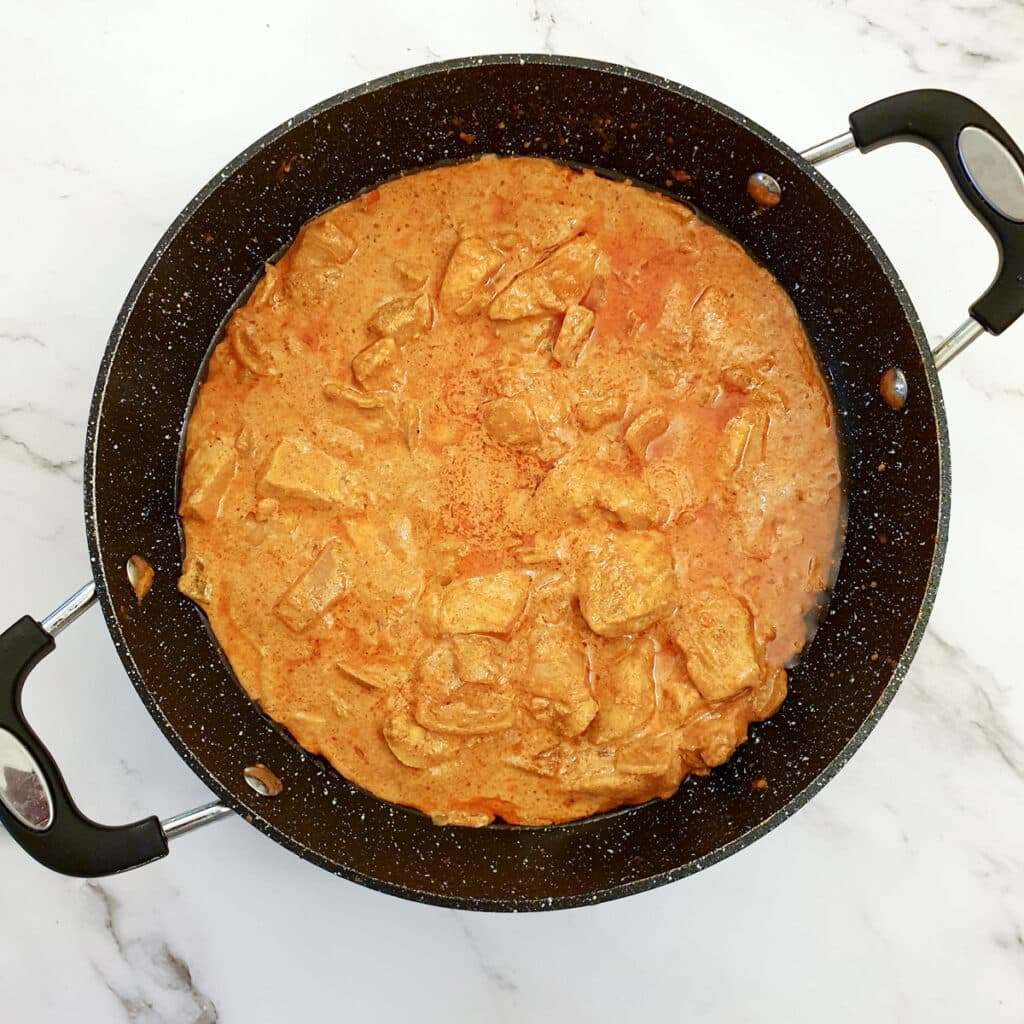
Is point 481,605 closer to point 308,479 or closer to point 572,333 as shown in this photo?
point 308,479

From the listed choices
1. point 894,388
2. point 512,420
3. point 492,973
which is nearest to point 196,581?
point 512,420

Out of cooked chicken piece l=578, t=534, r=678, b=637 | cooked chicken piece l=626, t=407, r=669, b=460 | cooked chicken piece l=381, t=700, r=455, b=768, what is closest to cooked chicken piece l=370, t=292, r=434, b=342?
cooked chicken piece l=626, t=407, r=669, b=460

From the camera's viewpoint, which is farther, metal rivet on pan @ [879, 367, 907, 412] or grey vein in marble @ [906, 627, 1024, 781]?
grey vein in marble @ [906, 627, 1024, 781]

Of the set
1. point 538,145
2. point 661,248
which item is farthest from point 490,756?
point 538,145

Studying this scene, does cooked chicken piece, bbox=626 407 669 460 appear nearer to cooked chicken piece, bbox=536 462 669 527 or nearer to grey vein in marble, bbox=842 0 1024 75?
cooked chicken piece, bbox=536 462 669 527

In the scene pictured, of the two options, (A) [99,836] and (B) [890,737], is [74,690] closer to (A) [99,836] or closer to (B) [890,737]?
(A) [99,836]

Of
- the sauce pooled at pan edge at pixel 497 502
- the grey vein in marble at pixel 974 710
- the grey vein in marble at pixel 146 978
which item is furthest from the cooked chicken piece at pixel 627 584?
the grey vein in marble at pixel 146 978

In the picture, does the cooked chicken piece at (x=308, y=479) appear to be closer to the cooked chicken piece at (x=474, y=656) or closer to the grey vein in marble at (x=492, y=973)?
the cooked chicken piece at (x=474, y=656)
